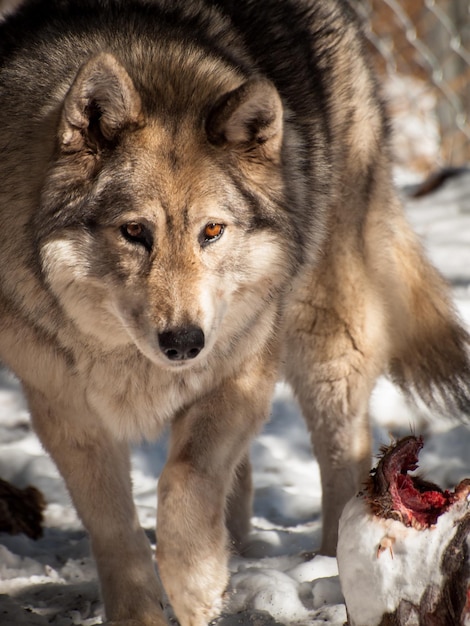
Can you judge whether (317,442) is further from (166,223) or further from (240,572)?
(166,223)

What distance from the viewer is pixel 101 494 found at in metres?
3.02

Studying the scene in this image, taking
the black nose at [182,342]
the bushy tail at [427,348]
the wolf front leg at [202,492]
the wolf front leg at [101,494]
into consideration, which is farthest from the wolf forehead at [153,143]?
the bushy tail at [427,348]

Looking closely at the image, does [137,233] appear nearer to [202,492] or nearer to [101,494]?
[202,492]

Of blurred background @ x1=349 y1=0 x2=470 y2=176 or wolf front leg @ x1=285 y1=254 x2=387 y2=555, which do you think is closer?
wolf front leg @ x1=285 y1=254 x2=387 y2=555

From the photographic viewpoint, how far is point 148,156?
262cm

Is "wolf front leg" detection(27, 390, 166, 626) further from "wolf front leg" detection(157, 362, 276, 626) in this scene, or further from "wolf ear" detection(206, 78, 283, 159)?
"wolf ear" detection(206, 78, 283, 159)

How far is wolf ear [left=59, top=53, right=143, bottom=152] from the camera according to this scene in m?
2.44

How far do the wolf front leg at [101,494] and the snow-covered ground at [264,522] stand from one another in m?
0.17

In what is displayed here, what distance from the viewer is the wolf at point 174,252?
257cm

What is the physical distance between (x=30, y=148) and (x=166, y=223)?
1.64 feet

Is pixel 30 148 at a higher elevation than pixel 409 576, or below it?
higher

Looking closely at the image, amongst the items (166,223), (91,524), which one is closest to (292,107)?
(166,223)

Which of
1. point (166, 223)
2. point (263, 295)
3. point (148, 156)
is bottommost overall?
point (263, 295)

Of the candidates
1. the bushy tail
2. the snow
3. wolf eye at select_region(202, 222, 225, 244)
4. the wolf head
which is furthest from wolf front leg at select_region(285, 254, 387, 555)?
the snow
